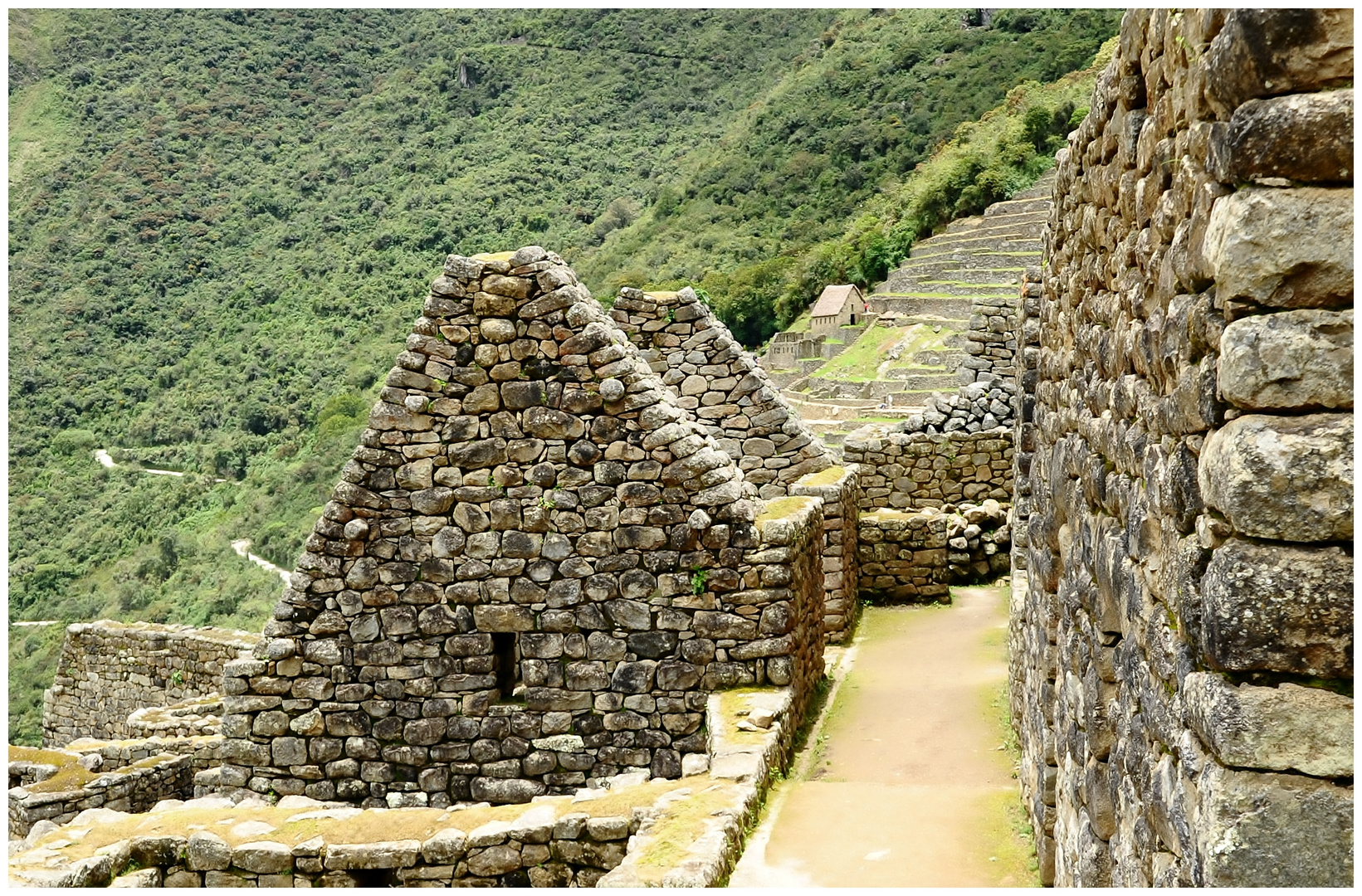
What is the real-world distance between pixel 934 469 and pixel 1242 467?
10798mm

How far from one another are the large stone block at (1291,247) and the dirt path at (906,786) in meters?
3.04

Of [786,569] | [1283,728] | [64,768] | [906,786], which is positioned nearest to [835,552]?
[786,569]

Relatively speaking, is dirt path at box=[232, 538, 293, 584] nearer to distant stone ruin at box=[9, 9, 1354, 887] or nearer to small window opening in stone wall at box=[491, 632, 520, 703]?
distant stone ruin at box=[9, 9, 1354, 887]

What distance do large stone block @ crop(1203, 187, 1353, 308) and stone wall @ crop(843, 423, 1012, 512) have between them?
10.5 m

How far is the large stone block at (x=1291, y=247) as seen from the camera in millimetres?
1729

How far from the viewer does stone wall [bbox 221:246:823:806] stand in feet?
19.3

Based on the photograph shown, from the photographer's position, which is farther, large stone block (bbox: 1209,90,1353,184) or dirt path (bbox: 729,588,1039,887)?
dirt path (bbox: 729,588,1039,887)

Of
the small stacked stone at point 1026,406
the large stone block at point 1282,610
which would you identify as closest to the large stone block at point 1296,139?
the large stone block at point 1282,610

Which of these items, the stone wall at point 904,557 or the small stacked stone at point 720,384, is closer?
the small stacked stone at point 720,384

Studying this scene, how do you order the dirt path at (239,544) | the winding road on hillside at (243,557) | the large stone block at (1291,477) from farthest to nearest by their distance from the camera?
1. the dirt path at (239,544)
2. the winding road on hillside at (243,557)
3. the large stone block at (1291,477)

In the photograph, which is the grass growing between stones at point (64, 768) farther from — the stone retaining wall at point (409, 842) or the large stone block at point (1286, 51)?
the large stone block at point (1286, 51)

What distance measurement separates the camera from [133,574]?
4269 cm

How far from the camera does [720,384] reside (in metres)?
9.45

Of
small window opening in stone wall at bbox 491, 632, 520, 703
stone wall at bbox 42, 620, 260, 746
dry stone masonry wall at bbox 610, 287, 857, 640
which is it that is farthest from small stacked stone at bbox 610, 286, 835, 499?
stone wall at bbox 42, 620, 260, 746
